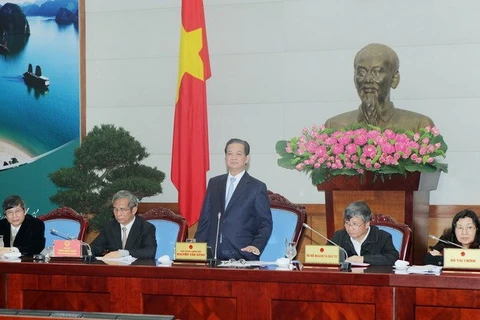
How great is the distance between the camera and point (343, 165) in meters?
5.13

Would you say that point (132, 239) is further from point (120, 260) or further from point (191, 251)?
point (191, 251)

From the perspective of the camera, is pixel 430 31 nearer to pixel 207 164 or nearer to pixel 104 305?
pixel 207 164

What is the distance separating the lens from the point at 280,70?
22.2ft

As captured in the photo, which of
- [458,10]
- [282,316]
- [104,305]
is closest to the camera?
[282,316]

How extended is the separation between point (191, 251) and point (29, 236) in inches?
52.5

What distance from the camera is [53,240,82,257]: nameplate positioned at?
4.58m

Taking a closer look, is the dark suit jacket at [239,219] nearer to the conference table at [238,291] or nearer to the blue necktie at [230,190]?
the blue necktie at [230,190]

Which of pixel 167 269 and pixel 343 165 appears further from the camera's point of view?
pixel 343 165

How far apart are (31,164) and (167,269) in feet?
11.3

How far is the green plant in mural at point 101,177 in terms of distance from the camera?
6.37 meters

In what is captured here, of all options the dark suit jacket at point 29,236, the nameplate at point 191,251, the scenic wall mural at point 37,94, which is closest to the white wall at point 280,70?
the scenic wall mural at point 37,94

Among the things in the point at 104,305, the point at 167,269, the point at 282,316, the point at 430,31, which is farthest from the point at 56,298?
the point at 430,31

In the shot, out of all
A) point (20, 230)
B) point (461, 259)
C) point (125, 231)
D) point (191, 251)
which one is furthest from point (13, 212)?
point (461, 259)

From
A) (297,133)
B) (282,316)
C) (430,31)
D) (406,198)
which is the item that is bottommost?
(282,316)
